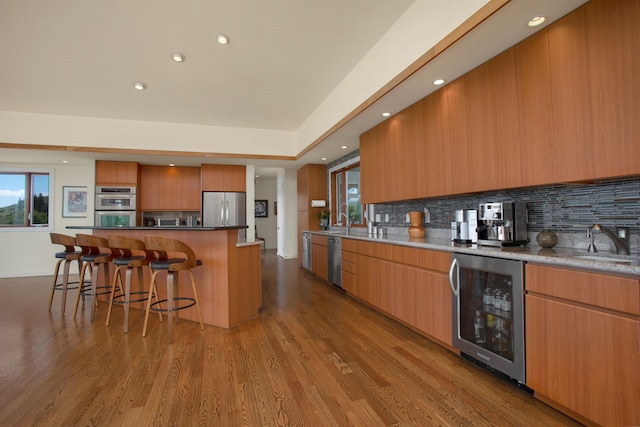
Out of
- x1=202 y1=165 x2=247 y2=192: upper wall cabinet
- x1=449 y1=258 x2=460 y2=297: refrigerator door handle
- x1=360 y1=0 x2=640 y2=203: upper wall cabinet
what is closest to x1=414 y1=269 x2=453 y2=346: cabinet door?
x1=449 y1=258 x2=460 y2=297: refrigerator door handle

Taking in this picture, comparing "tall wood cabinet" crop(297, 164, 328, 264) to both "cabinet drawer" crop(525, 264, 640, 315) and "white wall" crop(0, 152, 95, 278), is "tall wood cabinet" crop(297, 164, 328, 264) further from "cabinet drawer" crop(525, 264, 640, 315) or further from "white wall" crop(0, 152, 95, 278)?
"cabinet drawer" crop(525, 264, 640, 315)

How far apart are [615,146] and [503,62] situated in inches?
41.5

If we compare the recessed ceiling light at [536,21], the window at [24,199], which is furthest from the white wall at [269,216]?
the recessed ceiling light at [536,21]

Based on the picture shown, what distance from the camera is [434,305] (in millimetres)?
2693

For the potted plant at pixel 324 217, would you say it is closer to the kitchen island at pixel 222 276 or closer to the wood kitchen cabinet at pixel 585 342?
the kitchen island at pixel 222 276

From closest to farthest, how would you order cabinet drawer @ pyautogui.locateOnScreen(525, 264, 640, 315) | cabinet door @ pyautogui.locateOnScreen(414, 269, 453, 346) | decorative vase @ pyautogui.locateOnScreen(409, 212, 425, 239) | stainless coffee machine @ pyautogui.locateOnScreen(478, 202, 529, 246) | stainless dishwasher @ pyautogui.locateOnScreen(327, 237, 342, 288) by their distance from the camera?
cabinet drawer @ pyautogui.locateOnScreen(525, 264, 640, 315), stainless coffee machine @ pyautogui.locateOnScreen(478, 202, 529, 246), cabinet door @ pyautogui.locateOnScreen(414, 269, 453, 346), decorative vase @ pyautogui.locateOnScreen(409, 212, 425, 239), stainless dishwasher @ pyautogui.locateOnScreen(327, 237, 342, 288)

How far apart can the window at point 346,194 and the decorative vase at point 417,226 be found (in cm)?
177

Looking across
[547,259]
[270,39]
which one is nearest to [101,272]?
[270,39]

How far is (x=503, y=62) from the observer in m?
2.35

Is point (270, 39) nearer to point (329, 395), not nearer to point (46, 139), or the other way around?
point (329, 395)

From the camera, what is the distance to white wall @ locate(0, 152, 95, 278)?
638 centimetres

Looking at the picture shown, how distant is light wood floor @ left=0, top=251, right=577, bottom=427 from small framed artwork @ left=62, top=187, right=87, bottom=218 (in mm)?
3998

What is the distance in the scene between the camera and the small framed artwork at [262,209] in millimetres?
11281

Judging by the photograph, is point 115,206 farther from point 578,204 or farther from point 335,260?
point 578,204
